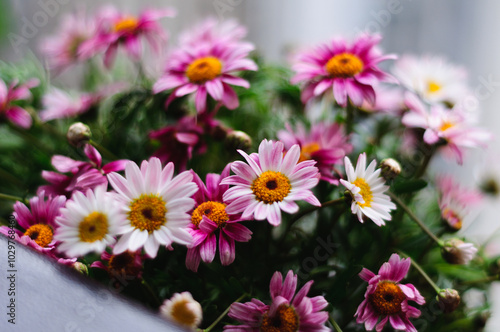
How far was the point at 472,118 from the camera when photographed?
1.44 feet

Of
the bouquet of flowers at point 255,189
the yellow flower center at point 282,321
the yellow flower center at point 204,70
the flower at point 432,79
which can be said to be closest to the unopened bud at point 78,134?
the bouquet of flowers at point 255,189

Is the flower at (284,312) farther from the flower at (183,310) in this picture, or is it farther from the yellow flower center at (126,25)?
the yellow flower center at (126,25)

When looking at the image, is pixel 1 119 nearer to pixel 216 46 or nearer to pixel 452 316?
pixel 216 46

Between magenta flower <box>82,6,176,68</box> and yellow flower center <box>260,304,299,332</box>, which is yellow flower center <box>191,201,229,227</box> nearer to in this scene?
yellow flower center <box>260,304,299,332</box>

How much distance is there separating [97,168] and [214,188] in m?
0.10

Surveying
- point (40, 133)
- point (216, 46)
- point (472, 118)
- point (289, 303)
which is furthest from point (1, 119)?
point (472, 118)

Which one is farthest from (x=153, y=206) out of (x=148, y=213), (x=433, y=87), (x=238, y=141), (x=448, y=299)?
(x=433, y=87)

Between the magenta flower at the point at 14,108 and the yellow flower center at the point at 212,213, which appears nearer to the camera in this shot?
the yellow flower center at the point at 212,213

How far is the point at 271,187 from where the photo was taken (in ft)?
1.04

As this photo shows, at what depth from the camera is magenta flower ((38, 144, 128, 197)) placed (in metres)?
0.34

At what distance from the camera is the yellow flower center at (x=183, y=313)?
1.01ft

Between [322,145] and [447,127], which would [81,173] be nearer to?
[322,145]

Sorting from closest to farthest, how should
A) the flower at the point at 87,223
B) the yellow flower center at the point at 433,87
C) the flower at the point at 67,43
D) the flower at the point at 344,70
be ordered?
1. the flower at the point at 87,223
2. the flower at the point at 344,70
3. the yellow flower center at the point at 433,87
4. the flower at the point at 67,43

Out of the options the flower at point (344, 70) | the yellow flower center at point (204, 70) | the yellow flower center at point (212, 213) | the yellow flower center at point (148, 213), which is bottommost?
the yellow flower center at point (148, 213)
